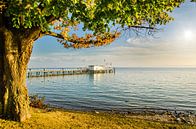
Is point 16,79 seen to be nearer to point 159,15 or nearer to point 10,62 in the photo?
point 10,62

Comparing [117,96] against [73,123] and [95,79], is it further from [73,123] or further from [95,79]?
[95,79]

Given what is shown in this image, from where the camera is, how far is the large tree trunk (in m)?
12.0

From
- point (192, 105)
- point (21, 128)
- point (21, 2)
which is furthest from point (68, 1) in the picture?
point (192, 105)

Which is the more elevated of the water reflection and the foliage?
the foliage

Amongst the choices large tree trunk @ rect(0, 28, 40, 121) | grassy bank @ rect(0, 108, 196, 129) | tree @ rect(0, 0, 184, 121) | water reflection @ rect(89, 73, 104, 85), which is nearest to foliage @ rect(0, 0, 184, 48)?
tree @ rect(0, 0, 184, 121)

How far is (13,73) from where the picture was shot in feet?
39.7

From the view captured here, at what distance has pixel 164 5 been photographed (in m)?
10.6

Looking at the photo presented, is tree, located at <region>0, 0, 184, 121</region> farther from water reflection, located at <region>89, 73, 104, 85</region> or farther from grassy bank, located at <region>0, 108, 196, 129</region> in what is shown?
water reflection, located at <region>89, 73, 104, 85</region>

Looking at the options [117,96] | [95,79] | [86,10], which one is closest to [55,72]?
[95,79]

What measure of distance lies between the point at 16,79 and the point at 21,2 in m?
4.60

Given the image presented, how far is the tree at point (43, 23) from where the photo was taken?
8.82m

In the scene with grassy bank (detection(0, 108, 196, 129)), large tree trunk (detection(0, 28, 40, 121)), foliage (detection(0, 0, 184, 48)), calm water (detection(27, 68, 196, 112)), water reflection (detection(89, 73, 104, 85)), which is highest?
foliage (detection(0, 0, 184, 48))

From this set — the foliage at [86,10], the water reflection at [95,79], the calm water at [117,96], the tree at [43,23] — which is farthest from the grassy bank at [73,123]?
the water reflection at [95,79]

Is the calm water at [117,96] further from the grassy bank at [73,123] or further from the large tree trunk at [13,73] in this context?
the large tree trunk at [13,73]
